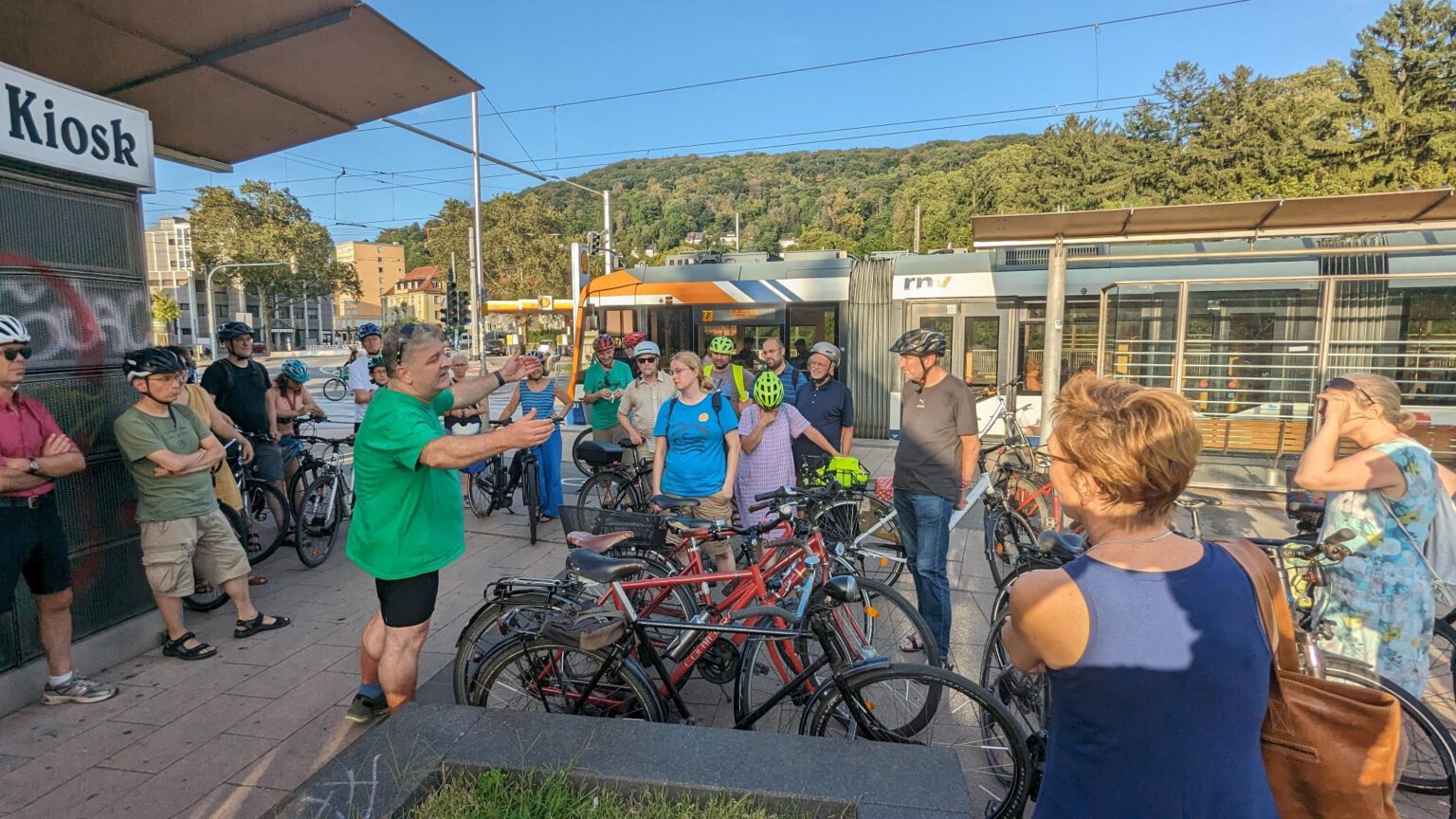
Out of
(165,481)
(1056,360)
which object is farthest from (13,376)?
(1056,360)

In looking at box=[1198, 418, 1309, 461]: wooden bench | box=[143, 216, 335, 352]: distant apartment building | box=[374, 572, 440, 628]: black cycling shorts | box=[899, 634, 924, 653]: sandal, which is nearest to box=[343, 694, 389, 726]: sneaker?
box=[374, 572, 440, 628]: black cycling shorts

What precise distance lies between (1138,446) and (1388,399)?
2.51 m

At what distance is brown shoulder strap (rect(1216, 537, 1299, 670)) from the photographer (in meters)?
1.45

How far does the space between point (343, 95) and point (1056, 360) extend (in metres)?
7.32

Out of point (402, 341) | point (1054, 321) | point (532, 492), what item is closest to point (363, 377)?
point (532, 492)

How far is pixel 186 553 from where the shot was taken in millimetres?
4227

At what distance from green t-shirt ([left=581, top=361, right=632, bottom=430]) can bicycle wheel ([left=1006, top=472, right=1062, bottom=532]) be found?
4003mm

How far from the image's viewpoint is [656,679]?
3512 mm

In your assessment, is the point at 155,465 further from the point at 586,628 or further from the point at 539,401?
the point at 539,401

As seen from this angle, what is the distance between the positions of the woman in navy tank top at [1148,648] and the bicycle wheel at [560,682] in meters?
1.88

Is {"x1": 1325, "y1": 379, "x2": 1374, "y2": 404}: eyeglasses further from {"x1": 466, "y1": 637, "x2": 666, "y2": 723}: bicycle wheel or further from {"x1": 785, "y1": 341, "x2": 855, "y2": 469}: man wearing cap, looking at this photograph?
{"x1": 466, "y1": 637, "x2": 666, "y2": 723}: bicycle wheel

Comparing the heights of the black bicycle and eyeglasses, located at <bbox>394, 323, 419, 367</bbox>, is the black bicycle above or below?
below

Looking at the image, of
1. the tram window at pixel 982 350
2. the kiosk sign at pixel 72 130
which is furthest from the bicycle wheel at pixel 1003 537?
the tram window at pixel 982 350

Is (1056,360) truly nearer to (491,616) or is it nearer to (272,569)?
(491,616)
